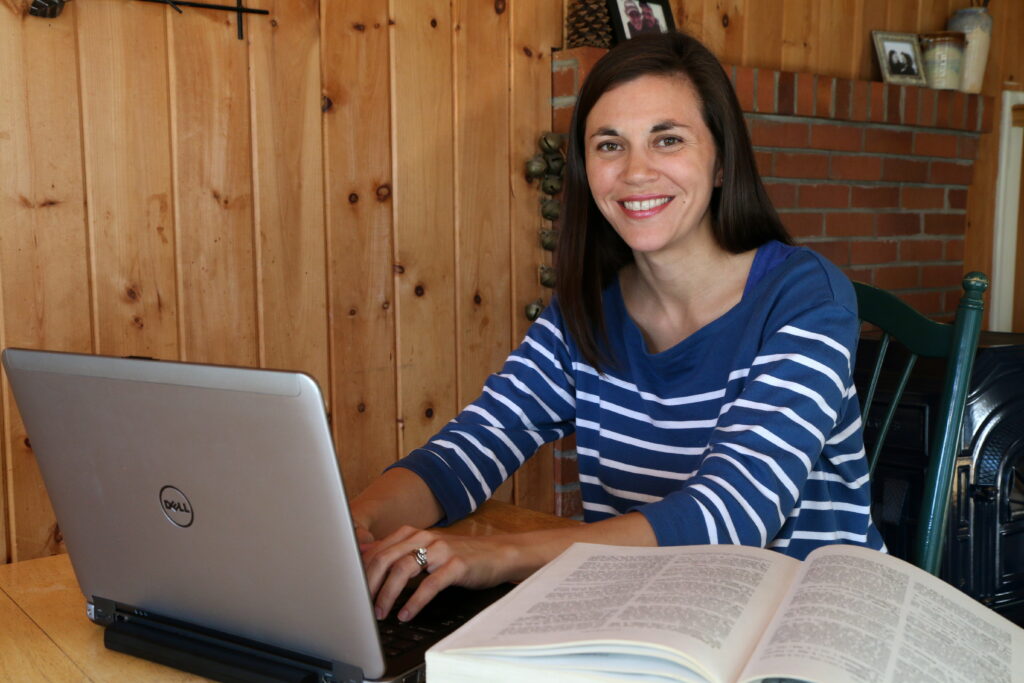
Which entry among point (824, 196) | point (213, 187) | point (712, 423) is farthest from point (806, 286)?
point (824, 196)

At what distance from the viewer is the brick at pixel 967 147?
3.08 m

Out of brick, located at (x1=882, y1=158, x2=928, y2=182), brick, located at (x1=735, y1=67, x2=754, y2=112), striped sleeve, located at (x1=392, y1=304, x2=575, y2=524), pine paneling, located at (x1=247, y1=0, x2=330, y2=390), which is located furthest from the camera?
brick, located at (x1=882, y1=158, x2=928, y2=182)

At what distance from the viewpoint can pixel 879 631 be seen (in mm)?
657

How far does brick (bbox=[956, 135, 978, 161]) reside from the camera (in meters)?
3.08

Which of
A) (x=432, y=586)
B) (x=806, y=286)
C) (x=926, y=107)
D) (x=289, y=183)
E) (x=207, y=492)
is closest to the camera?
(x=207, y=492)

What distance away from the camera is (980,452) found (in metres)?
2.12

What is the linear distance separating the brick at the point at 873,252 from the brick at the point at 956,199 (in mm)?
294

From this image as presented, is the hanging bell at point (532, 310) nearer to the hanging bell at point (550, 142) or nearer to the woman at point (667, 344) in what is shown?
the hanging bell at point (550, 142)

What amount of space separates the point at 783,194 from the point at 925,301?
706 millimetres

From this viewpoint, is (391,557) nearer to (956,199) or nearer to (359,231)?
(359,231)

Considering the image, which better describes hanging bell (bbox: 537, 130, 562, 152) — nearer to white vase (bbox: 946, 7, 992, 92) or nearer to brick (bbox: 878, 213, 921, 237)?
brick (bbox: 878, 213, 921, 237)

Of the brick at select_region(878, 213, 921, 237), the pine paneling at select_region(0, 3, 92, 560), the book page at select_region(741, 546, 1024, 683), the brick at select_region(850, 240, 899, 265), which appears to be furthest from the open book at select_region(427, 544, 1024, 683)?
the brick at select_region(878, 213, 921, 237)

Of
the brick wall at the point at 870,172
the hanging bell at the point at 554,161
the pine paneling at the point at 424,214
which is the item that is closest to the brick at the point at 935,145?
the brick wall at the point at 870,172

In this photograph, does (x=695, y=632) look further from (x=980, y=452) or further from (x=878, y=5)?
(x=878, y=5)
